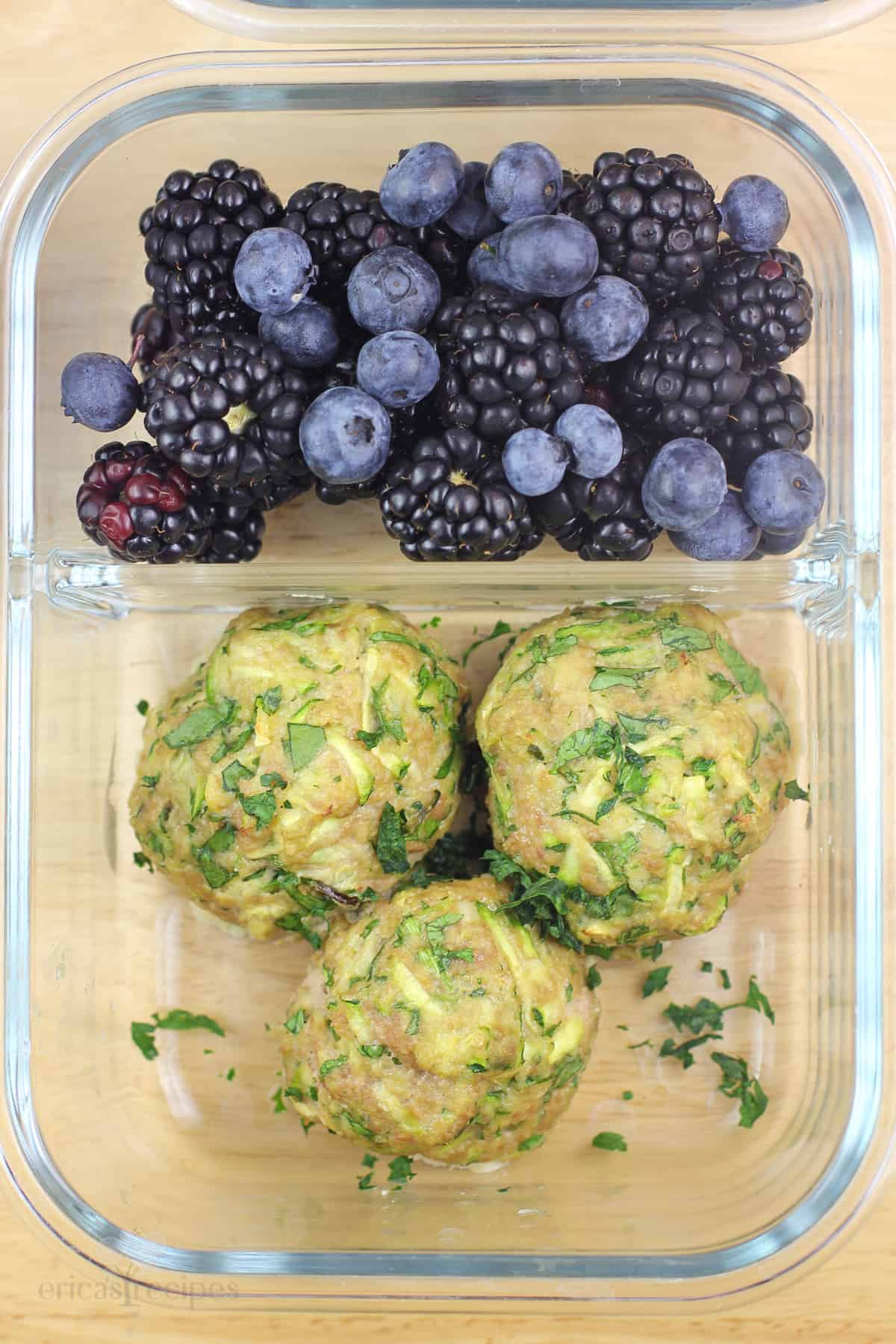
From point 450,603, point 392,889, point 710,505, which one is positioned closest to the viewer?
point 710,505

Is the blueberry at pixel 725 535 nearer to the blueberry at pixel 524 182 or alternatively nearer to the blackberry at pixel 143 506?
the blueberry at pixel 524 182

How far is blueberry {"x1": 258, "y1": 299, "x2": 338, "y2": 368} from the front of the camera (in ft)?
3.55

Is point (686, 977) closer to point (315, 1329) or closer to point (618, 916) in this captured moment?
point (618, 916)

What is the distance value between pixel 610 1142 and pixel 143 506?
97cm

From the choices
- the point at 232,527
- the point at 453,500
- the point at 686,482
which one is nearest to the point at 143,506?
the point at 232,527

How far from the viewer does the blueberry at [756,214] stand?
1.12 meters

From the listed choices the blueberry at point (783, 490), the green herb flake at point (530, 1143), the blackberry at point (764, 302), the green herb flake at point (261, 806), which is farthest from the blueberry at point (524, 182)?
the green herb flake at point (530, 1143)

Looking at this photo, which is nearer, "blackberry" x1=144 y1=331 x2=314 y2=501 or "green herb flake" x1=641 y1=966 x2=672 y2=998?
"blackberry" x1=144 y1=331 x2=314 y2=501

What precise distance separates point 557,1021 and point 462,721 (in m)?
0.37

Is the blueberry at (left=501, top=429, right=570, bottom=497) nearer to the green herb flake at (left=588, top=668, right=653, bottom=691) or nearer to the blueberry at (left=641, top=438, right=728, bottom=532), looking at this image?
the blueberry at (left=641, top=438, right=728, bottom=532)

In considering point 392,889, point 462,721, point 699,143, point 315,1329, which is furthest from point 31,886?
point 699,143

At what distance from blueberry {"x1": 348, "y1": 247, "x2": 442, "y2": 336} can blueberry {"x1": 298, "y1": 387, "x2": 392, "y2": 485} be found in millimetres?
81

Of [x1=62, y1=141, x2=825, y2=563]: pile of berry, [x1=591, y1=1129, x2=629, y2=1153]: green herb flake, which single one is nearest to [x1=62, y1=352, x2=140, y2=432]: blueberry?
[x1=62, y1=141, x2=825, y2=563]: pile of berry

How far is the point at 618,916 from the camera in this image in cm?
113
